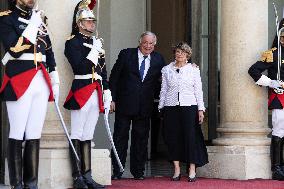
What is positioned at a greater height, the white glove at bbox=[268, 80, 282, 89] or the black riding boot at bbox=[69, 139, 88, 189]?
the white glove at bbox=[268, 80, 282, 89]

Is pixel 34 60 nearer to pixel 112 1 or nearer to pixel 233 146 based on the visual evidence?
pixel 233 146

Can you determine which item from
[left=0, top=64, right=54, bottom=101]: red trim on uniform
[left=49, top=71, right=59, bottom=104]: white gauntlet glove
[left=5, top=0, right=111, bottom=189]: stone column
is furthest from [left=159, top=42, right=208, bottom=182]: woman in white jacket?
[left=0, top=64, right=54, bottom=101]: red trim on uniform

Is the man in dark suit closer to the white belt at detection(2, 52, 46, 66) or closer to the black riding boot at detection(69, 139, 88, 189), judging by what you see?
the black riding boot at detection(69, 139, 88, 189)

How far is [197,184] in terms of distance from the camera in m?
9.14

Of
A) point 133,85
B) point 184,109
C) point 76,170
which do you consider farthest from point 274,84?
point 76,170

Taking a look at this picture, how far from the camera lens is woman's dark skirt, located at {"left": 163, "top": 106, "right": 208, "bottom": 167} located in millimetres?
9555

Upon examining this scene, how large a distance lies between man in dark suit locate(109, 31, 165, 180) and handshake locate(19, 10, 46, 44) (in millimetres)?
2657

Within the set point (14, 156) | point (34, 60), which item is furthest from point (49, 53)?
point (14, 156)

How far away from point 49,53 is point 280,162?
3512 mm

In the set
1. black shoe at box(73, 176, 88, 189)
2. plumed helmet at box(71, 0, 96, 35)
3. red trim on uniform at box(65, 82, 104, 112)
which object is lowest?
black shoe at box(73, 176, 88, 189)

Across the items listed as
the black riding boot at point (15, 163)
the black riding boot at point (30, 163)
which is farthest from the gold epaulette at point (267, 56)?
the black riding boot at point (15, 163)

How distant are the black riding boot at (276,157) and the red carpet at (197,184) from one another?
0.62 ft

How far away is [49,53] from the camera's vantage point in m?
7.55

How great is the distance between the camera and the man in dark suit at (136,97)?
9.73 metres
